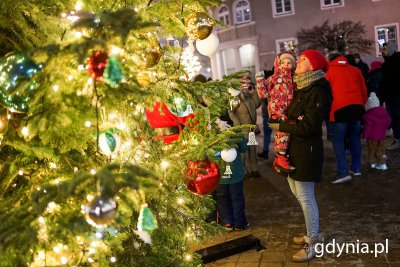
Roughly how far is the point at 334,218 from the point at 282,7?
23533mm

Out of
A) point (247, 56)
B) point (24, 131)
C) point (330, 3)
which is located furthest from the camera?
point (247, 56)

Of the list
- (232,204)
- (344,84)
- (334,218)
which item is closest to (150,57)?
(232,204)

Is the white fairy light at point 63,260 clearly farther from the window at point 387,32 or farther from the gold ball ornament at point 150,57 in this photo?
the window at point 387,32

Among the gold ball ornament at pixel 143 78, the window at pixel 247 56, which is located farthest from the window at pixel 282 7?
the gold ball ornament at pixel 143 78

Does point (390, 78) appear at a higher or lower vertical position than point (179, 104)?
lower

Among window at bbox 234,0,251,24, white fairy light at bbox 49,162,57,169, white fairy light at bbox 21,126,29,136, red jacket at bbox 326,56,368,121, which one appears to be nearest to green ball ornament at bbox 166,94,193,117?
white fairy light at bbox 49,162,57,169

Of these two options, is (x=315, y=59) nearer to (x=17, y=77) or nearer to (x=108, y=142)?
(x=108, y=142)

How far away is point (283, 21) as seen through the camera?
26781 millimetres

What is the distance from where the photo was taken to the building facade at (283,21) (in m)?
24.7

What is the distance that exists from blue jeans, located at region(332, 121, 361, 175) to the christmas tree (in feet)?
12.9

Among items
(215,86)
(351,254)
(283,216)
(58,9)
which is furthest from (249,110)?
(58,9)

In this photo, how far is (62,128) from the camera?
83.1 inches

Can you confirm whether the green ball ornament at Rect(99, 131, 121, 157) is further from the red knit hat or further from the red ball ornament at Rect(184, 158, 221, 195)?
the red knit hat

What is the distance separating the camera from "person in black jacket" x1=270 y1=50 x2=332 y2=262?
4.24m
